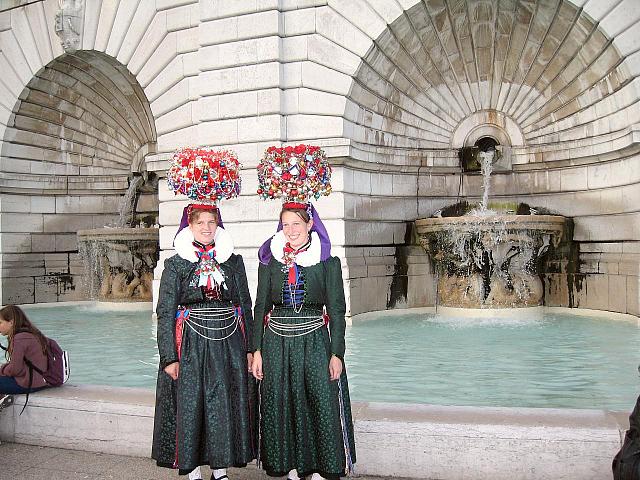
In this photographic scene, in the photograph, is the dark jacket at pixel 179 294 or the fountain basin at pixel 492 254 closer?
the dark jacket at pixel 179 294

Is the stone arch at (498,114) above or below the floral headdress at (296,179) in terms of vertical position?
above

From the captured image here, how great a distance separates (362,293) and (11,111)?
8942 millimetres

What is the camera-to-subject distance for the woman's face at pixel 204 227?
437cm

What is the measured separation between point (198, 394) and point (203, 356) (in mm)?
223

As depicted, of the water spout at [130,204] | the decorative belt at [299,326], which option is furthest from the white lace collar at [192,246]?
the water spout at [130,204]

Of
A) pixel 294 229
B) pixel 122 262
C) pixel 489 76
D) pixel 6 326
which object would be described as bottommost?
pixel 6 326

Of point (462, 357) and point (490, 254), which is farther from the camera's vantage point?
point (490, 254)

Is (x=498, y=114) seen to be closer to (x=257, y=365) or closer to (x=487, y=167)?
(x=487, y=167)

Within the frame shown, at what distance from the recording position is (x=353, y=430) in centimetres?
428

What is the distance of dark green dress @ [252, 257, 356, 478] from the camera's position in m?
3.99

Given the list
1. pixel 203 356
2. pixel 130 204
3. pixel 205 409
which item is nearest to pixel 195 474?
pixel 205 409

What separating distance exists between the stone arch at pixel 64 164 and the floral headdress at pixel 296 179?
1152 cm

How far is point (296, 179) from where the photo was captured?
170 inches

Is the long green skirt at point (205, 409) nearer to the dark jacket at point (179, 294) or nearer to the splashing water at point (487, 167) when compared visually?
the dark jacket at point (179, 294)
